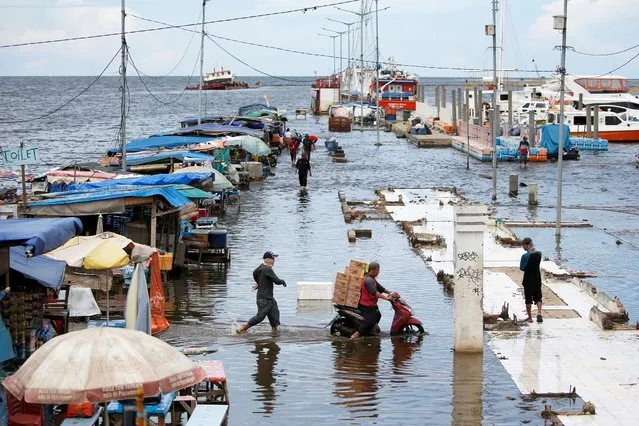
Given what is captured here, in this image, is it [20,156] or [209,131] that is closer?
[20,156]

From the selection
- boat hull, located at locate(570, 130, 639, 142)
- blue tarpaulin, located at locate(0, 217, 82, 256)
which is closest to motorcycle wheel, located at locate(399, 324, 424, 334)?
blue tarpaulin, located at locate(0, 217, 82, 256)

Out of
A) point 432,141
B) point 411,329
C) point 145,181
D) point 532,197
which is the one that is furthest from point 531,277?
point 432,141

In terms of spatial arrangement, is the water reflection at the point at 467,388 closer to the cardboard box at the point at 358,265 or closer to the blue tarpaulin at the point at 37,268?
the cardboard box at the point at 358,265

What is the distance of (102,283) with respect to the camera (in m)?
18.1

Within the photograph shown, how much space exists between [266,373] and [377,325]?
8.86ft

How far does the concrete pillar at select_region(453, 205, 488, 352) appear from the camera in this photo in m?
15.7

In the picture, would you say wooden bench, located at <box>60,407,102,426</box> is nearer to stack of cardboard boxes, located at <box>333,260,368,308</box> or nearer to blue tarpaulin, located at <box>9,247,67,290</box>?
blue tarpaulin, located at <box>9,247,67,290</box>

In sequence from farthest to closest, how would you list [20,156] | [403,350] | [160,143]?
[160,143] < [20,156] < [403,350]

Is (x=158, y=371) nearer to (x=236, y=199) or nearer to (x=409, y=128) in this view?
(x=236, y=199)

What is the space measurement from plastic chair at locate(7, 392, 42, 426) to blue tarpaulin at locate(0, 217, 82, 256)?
5.18 ft

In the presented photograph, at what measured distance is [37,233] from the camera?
1151 centimetres

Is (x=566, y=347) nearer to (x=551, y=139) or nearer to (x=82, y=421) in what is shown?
(x=82, y=421)

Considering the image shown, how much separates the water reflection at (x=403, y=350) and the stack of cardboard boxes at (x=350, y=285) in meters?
0.88

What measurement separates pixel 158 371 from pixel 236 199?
85.6 ft
